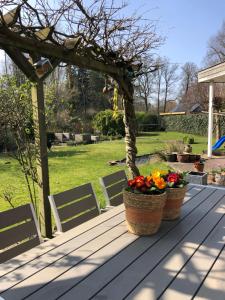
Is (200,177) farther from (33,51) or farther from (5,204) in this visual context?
(5,204)

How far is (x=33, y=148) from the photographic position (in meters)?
3.24

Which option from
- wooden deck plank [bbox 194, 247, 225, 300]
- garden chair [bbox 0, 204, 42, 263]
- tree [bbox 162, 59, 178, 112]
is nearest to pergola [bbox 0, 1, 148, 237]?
garden chair [bbox 0, 204, 42, 263]

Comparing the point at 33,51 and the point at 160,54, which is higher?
the point at 160,54

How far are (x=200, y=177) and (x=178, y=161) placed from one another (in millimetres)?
5204

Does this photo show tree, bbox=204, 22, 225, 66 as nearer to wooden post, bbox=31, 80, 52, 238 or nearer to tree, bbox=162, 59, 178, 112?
tree, bbox=162, 59, 178, 112

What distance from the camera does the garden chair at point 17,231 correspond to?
6.59ft

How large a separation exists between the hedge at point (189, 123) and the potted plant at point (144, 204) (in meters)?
17.4

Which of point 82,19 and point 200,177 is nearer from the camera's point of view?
point 82,19

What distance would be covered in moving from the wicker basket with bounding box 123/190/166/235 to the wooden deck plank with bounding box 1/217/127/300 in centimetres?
14

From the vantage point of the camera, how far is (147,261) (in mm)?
1703

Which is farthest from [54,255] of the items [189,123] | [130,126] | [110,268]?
[189,123]

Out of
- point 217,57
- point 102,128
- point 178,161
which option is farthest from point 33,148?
point 217,57

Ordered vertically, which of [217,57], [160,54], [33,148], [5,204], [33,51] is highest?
[217,57]

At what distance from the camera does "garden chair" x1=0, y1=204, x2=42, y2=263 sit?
2010mm
